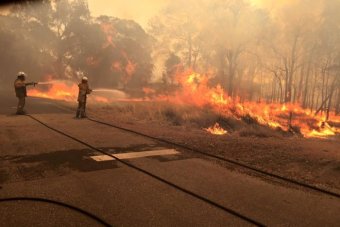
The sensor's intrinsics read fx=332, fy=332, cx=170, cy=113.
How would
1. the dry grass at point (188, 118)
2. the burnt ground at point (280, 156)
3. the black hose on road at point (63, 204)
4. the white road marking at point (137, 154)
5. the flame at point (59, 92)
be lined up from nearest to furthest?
the black hose on road at point (63, 204), the burnt ground at point (280, 156), the white road marking at point (137, 154), the dry grass at point (188, 118), the flame at point (59, 92)

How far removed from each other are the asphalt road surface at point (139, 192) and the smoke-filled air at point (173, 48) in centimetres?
1663

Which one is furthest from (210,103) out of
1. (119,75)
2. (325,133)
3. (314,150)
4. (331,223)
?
(119,75)

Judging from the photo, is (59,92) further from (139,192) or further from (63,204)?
(63,204)

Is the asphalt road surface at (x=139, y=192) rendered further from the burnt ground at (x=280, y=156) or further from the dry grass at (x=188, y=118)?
the dry grass at (x=188, y=118)

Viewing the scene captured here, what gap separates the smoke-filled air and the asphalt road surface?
54.6ft

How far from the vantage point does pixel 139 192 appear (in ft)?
19.7

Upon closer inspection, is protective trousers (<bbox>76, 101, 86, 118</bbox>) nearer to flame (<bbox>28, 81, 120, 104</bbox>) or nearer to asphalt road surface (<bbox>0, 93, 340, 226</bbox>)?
asphalt road surface (<bbox>0, 93, 340, 226</bbox>)

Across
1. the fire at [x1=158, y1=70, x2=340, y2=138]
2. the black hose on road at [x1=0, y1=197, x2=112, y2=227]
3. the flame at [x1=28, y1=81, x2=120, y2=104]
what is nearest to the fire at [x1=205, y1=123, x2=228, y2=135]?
the fire at [x1=158, y1=70, x2=340, y2=138]

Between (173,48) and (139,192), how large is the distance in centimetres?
4703

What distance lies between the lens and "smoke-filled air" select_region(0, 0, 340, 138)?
36.3 metres

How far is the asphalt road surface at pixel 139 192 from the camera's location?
16.3 ft

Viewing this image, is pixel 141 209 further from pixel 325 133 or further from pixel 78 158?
pixel 325 133

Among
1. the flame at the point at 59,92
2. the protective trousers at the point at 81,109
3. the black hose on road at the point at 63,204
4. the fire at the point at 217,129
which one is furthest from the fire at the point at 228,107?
the black hose on road at the point at 63,204

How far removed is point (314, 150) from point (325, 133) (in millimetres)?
15659
